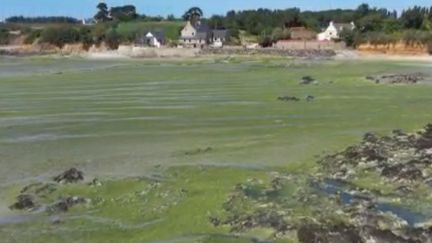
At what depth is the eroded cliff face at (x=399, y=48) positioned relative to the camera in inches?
3952

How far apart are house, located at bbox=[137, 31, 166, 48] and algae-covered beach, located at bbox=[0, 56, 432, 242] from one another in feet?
348

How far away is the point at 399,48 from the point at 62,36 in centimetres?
8242

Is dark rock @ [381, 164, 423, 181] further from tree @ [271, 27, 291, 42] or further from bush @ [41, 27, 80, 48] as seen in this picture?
bush @ [41, 27, 80, 48]

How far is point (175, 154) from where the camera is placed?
19.8 m

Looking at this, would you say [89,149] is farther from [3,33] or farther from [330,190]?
[3,33]

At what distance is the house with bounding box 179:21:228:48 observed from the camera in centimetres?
14084

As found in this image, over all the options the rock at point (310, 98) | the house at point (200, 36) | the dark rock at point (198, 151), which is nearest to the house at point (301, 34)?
the house at point (200, 36)

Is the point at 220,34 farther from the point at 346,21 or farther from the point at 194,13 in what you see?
the point at 194,13

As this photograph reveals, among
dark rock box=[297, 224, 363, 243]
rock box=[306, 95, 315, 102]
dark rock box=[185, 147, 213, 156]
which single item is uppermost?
A: dark rock box=[297, 224, 363, 243]

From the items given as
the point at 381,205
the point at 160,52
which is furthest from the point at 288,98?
the point at 160,52

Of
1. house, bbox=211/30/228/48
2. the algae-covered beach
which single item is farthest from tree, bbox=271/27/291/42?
the algae-covered beach

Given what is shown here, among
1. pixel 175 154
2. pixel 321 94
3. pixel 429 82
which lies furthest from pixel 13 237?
pixel 429 82

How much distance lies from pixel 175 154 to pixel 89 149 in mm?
3031

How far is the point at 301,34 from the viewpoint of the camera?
135 metres
